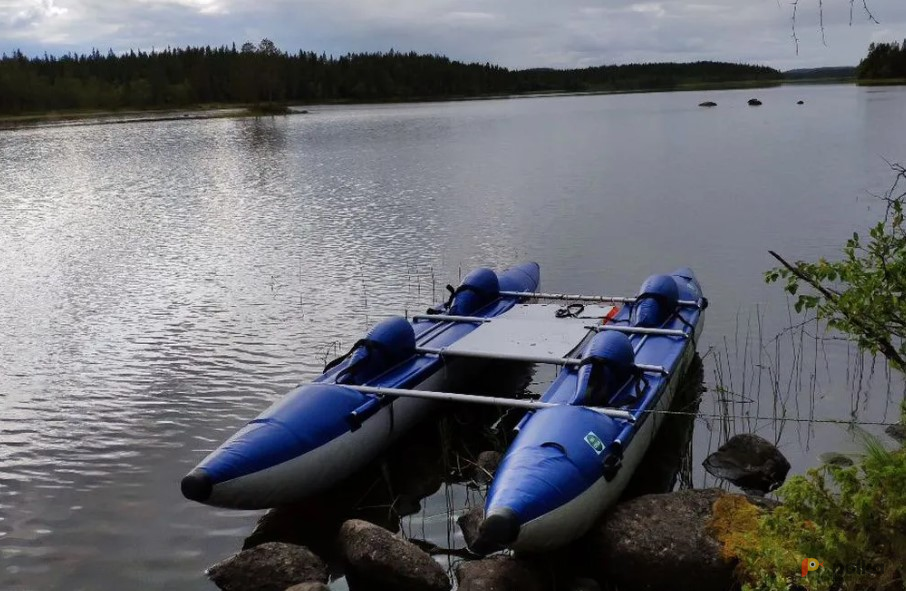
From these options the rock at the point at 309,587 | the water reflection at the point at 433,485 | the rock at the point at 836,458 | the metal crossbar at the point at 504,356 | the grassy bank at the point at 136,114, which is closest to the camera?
the rock at the point at 309,587

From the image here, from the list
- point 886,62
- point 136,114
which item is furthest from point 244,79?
point 886,62

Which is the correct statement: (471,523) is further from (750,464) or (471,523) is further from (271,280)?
(271,280)

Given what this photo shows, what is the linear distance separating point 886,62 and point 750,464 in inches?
4654

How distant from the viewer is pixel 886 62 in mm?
107500

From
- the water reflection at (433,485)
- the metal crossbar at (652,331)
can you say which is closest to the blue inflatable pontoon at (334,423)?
Result: the water reflection at (433,485)

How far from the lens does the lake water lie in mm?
7266

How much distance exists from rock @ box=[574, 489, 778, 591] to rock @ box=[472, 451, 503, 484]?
1560mm

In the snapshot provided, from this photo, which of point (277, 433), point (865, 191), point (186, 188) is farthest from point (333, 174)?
point (277, 433)

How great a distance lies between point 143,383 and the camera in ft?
31.9

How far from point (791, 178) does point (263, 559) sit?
2307 cm

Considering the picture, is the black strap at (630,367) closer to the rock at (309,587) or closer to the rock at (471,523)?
the rock at (471,523)

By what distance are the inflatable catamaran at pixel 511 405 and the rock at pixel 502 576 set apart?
0.20 meters

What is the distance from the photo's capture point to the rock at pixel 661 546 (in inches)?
203

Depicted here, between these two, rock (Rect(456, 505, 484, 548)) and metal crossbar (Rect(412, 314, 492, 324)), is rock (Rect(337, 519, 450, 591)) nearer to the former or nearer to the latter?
rock (Rect(456, 505, 484, 548))
